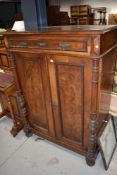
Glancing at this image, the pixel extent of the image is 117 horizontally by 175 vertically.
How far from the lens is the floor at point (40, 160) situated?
1.56 meters

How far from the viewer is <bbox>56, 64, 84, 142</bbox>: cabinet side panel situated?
1271 millimetres

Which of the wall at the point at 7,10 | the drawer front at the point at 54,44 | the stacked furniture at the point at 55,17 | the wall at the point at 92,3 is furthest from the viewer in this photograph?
the wall at the point at 92,3

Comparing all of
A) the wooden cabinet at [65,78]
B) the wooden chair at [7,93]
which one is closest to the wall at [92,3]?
the wooden chair at [7,93]

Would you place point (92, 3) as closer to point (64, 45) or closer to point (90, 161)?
point (64, 45)

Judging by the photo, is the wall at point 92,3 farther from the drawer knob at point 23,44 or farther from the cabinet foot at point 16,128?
the cabinet foot at point 16,128

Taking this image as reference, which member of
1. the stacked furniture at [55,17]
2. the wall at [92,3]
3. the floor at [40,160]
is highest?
the wall at [92,3]

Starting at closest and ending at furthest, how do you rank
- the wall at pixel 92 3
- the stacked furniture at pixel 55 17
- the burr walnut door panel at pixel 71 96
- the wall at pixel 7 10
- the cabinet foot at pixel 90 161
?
the burr walnut door panel at pixel 71 96
the cabinet foot at pixel 90 161
the stacked furniture at pixel 55 17
the wall at pixel 7 10
the wall at pixel 92 3

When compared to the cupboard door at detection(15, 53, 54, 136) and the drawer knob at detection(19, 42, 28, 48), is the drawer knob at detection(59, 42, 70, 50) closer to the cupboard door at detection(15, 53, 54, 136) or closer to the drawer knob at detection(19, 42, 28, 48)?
the cupboard door at detection(15, 53, 54, 136)

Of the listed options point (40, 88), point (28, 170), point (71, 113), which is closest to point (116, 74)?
point (71, 113)

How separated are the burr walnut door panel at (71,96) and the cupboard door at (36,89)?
82 mm

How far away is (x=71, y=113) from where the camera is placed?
148 centimetres

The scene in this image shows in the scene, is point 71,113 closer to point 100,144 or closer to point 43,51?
point 100,144

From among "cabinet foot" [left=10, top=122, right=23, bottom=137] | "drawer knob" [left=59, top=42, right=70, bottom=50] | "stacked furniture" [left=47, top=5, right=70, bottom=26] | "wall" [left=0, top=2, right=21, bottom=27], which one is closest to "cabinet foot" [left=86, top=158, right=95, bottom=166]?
"cabinet foot" [left=10, top=122, right=23, bottom=137]

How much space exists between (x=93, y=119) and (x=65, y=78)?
1.36 ft
